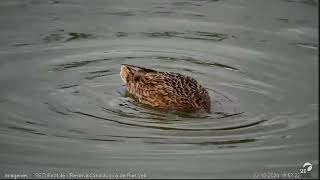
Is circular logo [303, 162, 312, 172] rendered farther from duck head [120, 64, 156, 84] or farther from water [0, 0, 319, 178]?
duck head [120, 64, 156, 84]

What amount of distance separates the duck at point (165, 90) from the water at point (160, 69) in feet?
0.65

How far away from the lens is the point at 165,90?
955 cm

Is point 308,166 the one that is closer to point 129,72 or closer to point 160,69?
point 129,72

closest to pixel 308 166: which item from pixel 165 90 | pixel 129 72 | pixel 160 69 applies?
pixel 165 90

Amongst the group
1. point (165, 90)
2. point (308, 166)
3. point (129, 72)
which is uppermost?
point (129, 72)

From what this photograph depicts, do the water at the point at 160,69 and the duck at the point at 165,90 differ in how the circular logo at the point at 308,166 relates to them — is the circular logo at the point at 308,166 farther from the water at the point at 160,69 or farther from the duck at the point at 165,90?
the duck at the point at 165,90

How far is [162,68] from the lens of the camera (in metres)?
10.8

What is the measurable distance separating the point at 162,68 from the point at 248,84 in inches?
57.3

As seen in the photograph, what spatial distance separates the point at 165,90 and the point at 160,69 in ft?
3.96

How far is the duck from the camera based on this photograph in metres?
9.17

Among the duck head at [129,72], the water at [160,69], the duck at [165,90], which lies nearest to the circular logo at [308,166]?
the water at [160,69]

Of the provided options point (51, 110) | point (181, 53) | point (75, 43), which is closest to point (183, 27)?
point (181, 53)

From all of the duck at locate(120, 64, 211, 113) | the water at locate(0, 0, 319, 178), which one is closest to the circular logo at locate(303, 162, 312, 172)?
the water at locate(0, 0, 319, 178)

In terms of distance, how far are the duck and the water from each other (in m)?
0.20
